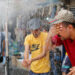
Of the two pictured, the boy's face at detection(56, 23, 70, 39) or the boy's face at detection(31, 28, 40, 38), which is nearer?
the boy's face at detection(56, 23, 70, 39)

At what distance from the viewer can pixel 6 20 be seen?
8.40ft

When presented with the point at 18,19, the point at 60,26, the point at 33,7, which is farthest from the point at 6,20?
the point at 60,26

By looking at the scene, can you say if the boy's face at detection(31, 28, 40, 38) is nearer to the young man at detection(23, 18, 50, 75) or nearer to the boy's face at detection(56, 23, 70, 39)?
the young man at detection(23, 18, 50, 75)

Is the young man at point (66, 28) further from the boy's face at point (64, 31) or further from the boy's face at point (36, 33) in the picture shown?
the boy's face at point (36, 33)

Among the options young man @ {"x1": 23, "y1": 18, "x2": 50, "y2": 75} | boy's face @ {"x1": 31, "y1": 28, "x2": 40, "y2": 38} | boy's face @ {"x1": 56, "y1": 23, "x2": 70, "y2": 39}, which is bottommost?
young man @ {"x1": 23, "y1": 18, "x2": 50, "y2": 75}

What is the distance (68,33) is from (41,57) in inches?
27.9

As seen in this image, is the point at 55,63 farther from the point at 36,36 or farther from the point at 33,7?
the point at 33,7

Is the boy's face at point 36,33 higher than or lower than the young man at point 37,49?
higher

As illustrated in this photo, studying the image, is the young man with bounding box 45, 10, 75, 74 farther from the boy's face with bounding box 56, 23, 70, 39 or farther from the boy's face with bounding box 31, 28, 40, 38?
the boy's face with bounding box 31, 28, 40, 38

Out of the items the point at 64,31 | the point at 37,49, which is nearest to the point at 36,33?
the point at 37,49

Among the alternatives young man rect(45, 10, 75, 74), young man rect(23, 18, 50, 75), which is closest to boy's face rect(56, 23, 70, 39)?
young man rect(45, 10, 75, 74)

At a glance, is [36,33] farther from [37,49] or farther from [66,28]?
[66,28]

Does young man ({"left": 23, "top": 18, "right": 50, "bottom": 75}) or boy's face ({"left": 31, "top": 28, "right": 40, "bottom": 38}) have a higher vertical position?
boy's face ({"left": 31, "top": 28, "right": 40, "bottom": 38})

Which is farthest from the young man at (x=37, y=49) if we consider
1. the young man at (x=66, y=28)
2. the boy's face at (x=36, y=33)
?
the young man at (x=66, y=28)
